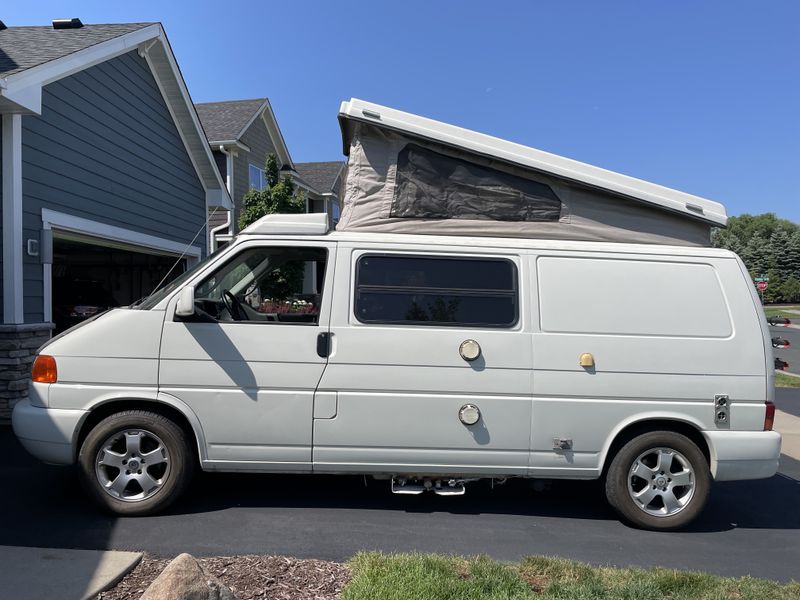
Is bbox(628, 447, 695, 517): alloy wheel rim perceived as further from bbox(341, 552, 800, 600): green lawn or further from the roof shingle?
the roof shingle

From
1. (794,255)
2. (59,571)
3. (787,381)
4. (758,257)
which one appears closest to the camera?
(59,571)

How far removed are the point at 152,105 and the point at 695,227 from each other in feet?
30.9

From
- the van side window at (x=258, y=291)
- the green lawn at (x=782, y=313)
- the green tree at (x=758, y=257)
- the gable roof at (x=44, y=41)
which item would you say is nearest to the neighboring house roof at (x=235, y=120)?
the gable roof at (x=44, y=41)

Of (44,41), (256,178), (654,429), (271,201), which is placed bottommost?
(654,429)

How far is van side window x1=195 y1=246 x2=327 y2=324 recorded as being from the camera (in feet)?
14.4

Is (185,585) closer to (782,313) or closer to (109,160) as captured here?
(109,160)

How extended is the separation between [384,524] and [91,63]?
7578mm

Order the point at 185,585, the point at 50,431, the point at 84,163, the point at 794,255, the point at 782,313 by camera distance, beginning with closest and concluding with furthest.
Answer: the point at 185,585
the point at 50,431
the point at 84,163
the point at 782,313
the point at 794,255

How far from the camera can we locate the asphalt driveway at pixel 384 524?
153 inches

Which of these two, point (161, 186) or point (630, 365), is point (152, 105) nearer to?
point (161, 186)

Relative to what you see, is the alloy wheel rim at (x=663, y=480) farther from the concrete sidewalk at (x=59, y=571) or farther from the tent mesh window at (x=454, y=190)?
the concrete sidewalk at (x=59, y=571)

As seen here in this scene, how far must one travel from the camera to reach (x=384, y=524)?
4297mm

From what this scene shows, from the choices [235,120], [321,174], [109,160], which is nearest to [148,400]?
[109,160]

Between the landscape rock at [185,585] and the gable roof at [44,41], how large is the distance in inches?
232
